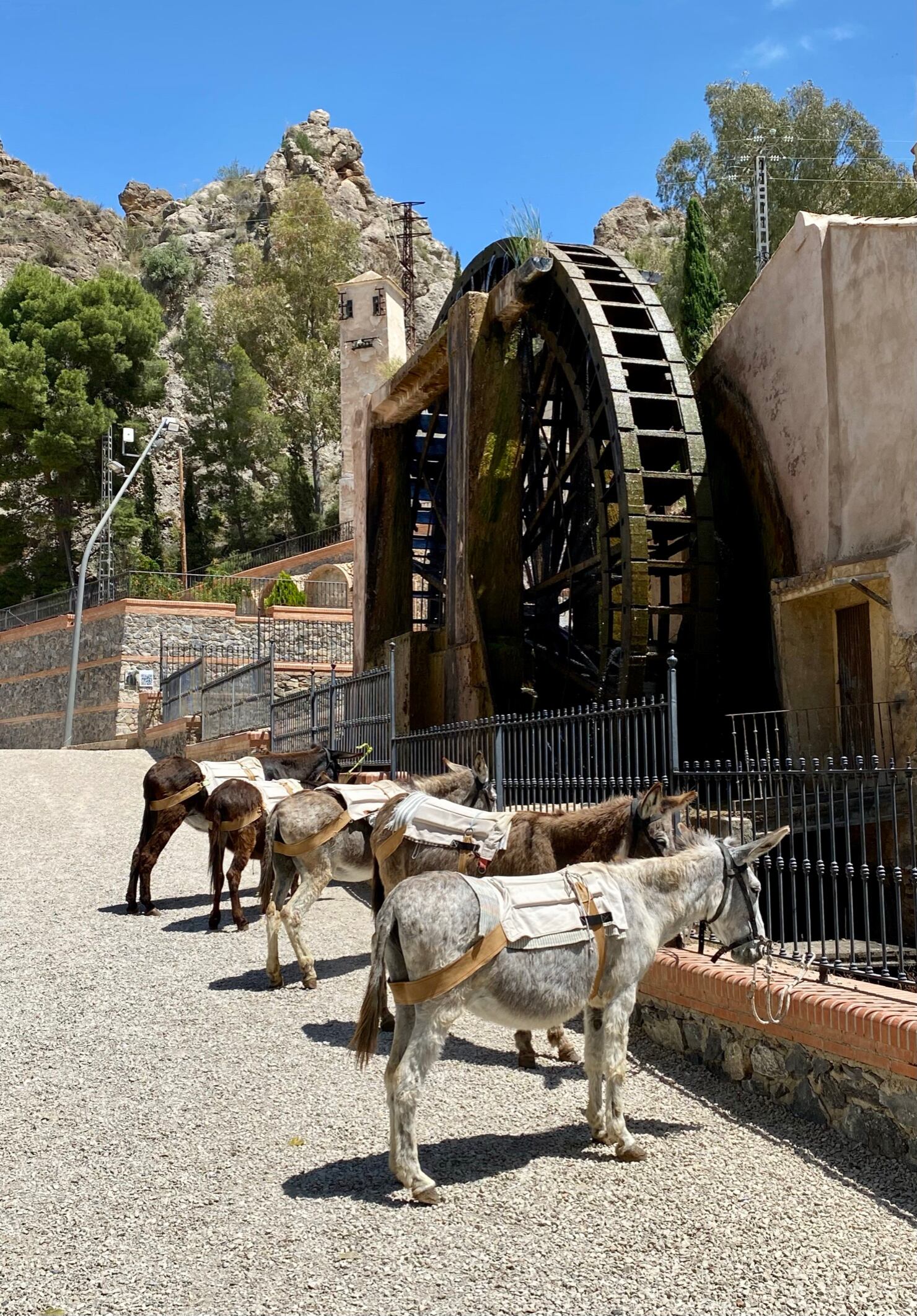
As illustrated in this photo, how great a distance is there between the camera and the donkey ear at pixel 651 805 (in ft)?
17.9

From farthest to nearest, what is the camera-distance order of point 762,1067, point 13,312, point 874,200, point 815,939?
1. point 13,312
2. point 874,200
3. point 815,939
4. point 762,1067

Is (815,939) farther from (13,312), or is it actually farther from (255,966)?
(13,312)

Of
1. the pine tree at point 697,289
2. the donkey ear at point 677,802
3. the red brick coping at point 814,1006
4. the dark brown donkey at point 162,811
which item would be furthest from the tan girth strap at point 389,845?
the pine tree at point 697,289

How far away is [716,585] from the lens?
11000 millimetres

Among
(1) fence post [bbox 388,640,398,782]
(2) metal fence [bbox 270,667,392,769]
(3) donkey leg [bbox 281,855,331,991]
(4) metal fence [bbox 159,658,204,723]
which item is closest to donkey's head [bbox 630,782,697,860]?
(3) donkey leg [bbox 281,855,331,991]

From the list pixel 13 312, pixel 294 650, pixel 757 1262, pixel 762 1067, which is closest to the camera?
pixel 757 1262

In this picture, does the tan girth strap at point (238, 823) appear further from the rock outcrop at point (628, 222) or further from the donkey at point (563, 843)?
the rock outcrop at point (628, 222)

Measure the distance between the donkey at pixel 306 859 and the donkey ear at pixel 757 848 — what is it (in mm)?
2633

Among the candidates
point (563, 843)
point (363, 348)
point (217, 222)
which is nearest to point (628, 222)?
point (217, 222)

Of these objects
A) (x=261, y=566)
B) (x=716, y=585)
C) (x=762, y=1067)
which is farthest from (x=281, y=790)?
(x=261, y=566)

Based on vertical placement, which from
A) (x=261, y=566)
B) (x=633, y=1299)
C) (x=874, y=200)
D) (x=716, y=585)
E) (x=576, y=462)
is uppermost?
(x=874, y=200)

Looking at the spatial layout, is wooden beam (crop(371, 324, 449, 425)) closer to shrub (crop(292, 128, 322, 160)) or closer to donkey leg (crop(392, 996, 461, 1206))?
donkey leg (crop(392, 996, 461, 1206))

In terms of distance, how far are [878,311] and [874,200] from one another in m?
30.5

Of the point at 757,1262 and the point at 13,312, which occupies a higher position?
the point at 13,312
